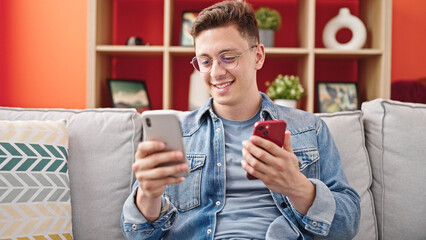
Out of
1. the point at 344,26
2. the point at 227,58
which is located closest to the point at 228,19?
the point at 227,58

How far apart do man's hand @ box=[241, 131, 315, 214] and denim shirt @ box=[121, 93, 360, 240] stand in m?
0.12

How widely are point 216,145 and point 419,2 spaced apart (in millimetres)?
1956

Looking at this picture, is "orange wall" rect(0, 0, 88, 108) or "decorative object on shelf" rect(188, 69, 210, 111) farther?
"orange wall" rect(0, 0, 88, 108)

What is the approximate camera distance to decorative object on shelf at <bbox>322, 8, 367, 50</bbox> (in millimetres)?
2240

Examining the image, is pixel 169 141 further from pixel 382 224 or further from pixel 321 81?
pixel 321 81

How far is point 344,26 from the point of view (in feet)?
7.52

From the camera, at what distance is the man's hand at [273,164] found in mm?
900

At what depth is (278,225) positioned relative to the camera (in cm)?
114

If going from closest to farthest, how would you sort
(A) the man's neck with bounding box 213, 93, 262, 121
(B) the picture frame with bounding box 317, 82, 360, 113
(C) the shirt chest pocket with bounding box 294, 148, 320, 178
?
1. (C) the shirt chest pocket with bounding box 294, 148, 320, 178
2. (A) the man's neck with bounding box 213, 93, 262, 121
3. (B) the picture frame with bounding box 317, 82, 360, 113

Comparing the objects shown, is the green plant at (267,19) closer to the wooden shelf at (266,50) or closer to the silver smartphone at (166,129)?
the wooden shelf at (266,50)

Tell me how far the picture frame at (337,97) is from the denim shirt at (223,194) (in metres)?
0.96

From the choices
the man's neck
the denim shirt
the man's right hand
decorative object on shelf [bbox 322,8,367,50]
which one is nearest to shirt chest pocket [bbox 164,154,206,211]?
the denim shirt

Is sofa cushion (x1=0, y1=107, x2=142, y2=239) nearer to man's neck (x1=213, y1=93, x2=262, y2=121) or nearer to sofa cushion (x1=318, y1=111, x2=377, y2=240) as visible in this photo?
man's neck (x1=213, y1=93, x2=262, y2=121)

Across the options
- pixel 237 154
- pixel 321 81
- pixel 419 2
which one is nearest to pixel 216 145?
pixel 237 154
